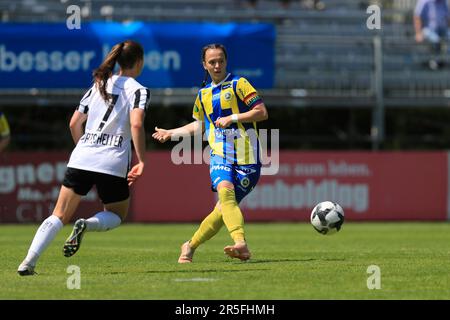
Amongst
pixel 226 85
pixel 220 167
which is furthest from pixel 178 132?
pixel 226 85

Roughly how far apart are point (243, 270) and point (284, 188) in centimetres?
1361

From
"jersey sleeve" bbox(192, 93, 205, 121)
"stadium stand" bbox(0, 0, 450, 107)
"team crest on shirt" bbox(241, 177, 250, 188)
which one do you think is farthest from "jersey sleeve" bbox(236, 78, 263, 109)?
"stadium stand" bbox(0, 0, 450, 107)

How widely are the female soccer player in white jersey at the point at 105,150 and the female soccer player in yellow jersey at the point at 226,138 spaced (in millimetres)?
1195

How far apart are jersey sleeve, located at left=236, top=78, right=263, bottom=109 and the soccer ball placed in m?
2.14

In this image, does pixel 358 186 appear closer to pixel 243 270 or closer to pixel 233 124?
pixel 233 124

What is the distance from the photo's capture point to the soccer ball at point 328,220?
38.4ft

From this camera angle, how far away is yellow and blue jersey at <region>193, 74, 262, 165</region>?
10.3m

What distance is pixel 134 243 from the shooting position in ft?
49.2

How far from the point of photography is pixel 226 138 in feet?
33.9

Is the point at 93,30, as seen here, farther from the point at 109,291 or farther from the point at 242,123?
the point at 109,291

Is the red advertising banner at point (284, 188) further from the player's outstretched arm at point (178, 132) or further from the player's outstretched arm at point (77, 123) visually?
the player's outstretched arm at point (77, 123)
